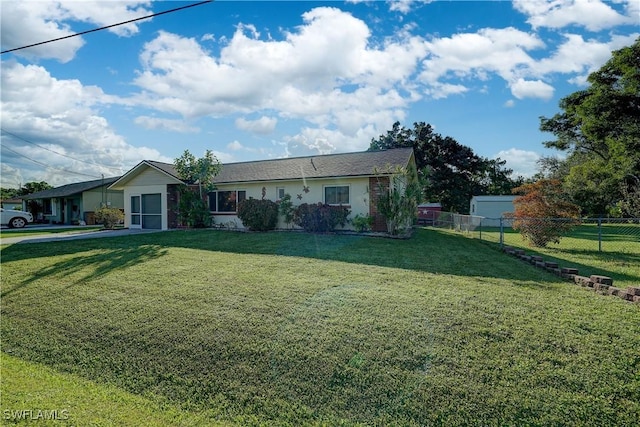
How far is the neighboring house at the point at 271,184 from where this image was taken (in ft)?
50.3

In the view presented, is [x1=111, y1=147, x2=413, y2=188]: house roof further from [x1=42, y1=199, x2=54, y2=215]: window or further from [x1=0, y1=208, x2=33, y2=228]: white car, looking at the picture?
[x1=42, y1=199, x2=54, y2=215]: window

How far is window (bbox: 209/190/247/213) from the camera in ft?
59.6

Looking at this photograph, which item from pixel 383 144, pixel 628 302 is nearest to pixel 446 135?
pixel 383 144

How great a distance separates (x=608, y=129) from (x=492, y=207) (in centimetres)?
930

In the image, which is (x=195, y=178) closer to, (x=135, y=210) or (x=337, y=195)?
(x=135, y=210)

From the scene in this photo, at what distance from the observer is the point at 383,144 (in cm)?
3750

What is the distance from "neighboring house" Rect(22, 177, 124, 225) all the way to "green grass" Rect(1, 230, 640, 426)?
22826 mm

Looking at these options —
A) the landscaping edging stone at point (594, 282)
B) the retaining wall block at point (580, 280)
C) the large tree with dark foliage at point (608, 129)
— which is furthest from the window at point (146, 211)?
the large tree with dark foliage at point (608, 129)

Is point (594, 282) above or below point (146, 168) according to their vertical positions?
below

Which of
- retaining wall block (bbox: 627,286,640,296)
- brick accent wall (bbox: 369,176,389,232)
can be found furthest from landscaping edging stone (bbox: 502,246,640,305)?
brick accent wall (bbox: 369,176,389,232)

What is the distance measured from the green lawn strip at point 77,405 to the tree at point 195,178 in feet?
43.5

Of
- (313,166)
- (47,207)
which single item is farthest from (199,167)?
(47,207)

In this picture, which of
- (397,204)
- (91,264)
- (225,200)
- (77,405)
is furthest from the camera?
(225,200)

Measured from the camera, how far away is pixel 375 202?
48.7 ft
